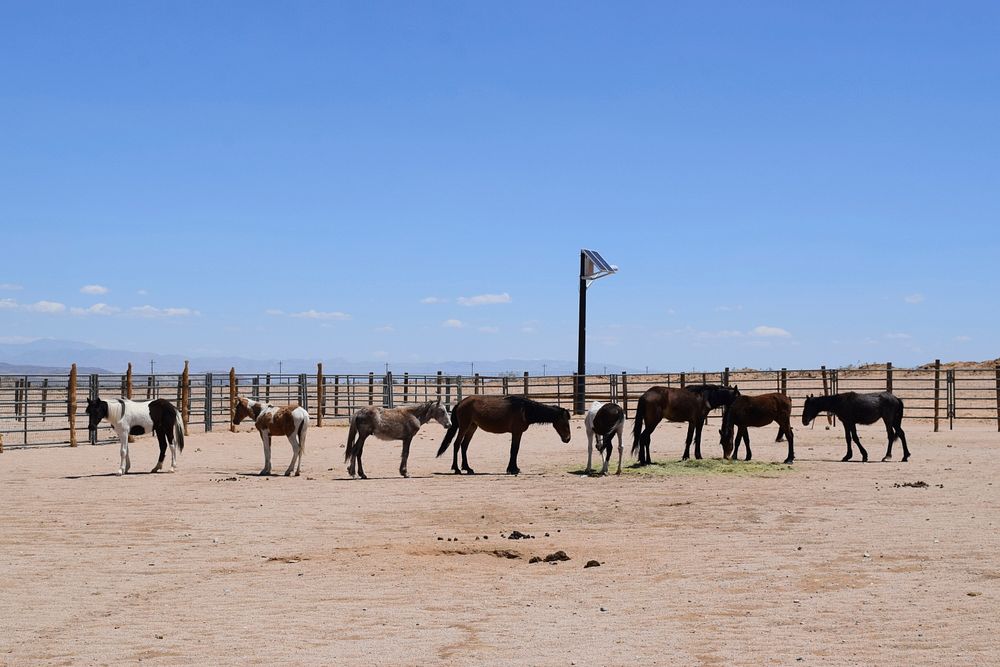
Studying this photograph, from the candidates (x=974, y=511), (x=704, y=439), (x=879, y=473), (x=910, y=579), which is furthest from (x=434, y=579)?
(x=704, y=439)

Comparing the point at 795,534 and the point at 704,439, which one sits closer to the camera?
the point at 795,534

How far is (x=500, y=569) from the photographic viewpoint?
9789mm

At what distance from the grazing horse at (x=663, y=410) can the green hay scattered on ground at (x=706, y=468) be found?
38cm

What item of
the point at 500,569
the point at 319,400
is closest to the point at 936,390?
the point at 319,400

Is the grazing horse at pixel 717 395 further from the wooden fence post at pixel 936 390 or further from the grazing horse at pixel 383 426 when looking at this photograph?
the wooden fence post at pixel 936 390

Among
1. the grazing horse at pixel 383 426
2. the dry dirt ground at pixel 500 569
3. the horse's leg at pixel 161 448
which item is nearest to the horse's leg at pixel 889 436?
the dry dirt ground at pixel 500 569

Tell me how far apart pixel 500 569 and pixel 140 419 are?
1063 centimetres

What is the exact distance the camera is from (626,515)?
13.1m

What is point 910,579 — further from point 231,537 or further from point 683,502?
point 231,537

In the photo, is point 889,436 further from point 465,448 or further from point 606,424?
point 465,448

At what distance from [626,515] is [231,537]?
4.70m

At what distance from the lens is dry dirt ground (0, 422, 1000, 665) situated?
702cm

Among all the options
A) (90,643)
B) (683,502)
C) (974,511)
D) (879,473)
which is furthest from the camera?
(879,473)

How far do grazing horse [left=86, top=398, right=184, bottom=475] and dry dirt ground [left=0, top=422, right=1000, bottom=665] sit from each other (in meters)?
0.76
